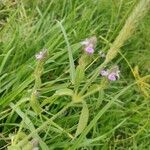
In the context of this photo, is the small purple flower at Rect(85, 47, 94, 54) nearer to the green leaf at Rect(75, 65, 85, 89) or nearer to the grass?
the green leaf at Rect(75, 65, 85, 89)

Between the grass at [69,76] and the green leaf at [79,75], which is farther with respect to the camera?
the grass at [69,76]

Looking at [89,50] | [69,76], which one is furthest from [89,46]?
[69,76]

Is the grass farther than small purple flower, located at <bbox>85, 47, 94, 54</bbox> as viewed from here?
Yes

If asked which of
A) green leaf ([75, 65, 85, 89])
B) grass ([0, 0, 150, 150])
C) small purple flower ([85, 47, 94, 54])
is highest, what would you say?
small purple flower ([85, 47, 94, 54])

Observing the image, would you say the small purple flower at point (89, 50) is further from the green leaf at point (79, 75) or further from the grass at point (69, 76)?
the grass at point (69, 76)

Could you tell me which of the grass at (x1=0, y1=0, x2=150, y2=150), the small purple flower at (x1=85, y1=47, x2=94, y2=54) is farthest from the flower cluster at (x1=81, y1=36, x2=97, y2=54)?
the grass at (x1=0, y1=0, x2=150, y2=150)

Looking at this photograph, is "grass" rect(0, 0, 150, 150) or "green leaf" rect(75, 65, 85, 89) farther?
"grass" rect(0, 0, 150, 150)

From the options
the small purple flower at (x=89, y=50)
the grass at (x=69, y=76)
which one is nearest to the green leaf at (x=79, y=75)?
the small purple flower at (x=89, y=50)

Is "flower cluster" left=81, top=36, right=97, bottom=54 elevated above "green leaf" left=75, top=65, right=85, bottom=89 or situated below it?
above

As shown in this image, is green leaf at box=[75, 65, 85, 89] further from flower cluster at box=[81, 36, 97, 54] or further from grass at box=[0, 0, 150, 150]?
grass at box=[0, 0, 150, 150]
